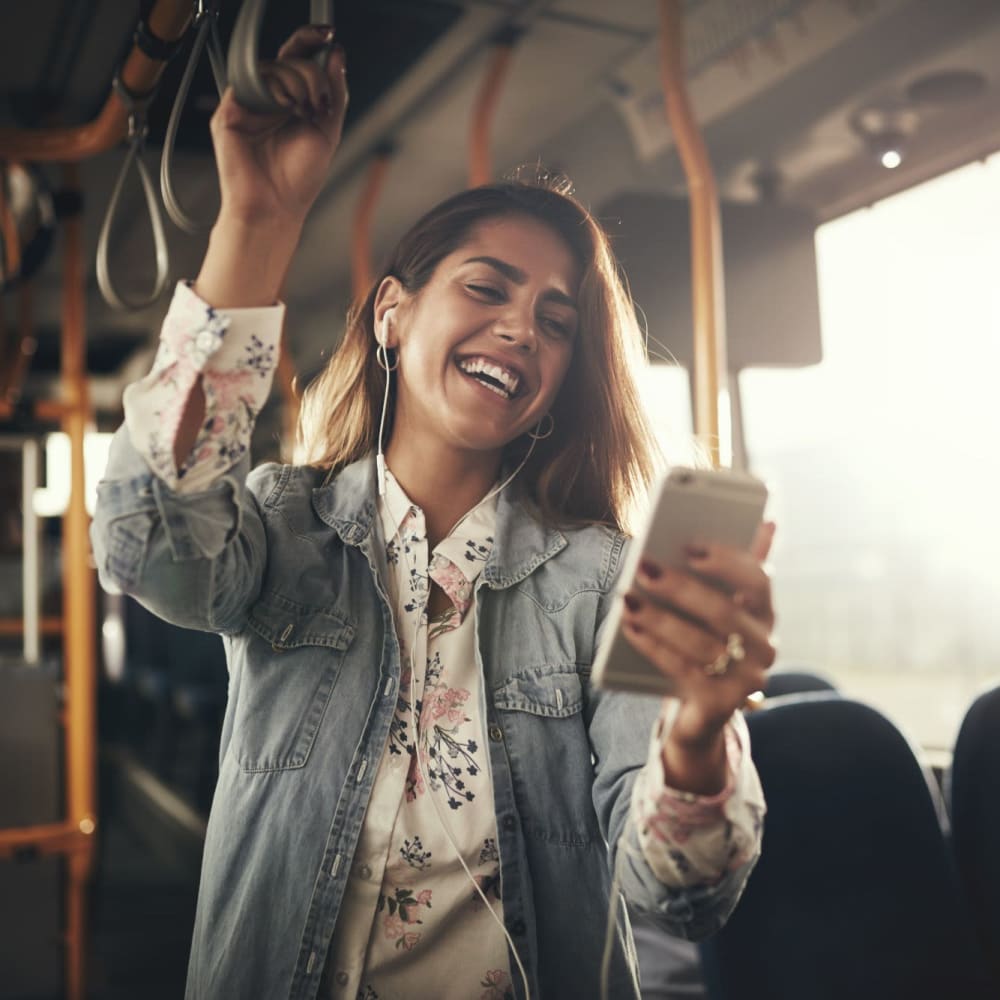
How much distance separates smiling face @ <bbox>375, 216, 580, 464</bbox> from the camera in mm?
1087

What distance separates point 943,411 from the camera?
3072mm

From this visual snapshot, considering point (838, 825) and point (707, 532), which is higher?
point (707, 532)

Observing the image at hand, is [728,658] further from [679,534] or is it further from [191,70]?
[191,70]

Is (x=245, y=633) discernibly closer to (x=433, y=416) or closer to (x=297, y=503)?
(x=297, y=503)

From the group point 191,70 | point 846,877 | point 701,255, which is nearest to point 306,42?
point 191,70

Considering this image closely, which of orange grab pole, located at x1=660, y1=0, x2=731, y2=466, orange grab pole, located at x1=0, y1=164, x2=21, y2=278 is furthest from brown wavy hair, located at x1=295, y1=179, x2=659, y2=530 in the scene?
orange grab pole, located at x1=0, y1=164, x2=21, y2=278

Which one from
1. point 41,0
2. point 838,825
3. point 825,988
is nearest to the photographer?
point 825,988

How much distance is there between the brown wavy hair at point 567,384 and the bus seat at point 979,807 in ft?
3.82

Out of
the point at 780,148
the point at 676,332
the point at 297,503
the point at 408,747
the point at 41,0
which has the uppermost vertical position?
the point at 41,0

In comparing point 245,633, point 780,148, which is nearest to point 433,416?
point 245,633

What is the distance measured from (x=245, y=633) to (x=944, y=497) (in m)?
2.52

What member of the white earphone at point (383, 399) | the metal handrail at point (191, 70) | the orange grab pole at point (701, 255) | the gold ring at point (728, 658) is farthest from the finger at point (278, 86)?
the orange grab pole at point (701, 255)

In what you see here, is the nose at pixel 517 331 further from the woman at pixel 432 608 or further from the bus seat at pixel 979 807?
the bus seat at pixel 979 807

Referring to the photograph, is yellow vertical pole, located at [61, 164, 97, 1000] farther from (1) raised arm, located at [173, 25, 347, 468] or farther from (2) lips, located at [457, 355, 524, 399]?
(1) raised arm, located at [173, 25, 347, 468]
